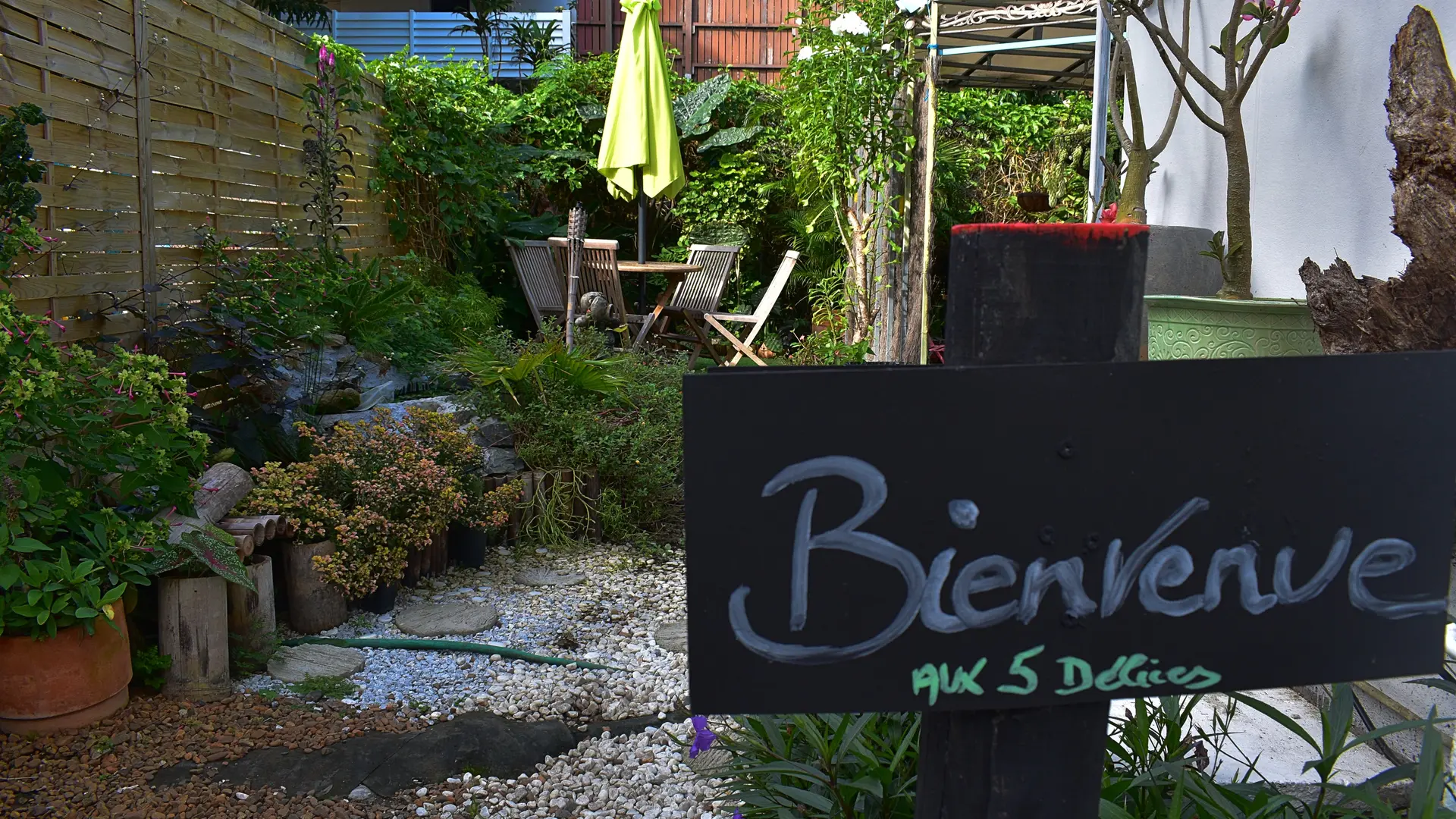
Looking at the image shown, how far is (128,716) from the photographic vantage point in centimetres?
273

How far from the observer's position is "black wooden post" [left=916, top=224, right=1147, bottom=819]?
3.03ft

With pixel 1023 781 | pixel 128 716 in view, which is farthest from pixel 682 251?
pixel 1023 781

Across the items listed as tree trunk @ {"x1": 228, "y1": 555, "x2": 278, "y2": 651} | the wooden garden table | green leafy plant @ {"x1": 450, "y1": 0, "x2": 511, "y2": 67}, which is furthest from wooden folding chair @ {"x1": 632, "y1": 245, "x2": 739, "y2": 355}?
green leafy plant @ {"x1": 450, "y1": 0, "x2": 511, "y2": 67}

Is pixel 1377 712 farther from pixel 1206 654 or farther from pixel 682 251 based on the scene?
pixel 682 251

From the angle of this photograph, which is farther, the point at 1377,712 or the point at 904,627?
the point at 1377,712

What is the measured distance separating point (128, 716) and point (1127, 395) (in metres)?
2.78

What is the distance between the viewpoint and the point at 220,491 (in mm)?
3340

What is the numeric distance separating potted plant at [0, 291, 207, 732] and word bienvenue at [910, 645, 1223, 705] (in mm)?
2399

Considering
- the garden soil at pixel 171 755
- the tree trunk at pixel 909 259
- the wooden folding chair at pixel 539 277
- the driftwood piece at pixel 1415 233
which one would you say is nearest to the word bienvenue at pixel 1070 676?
the driftwood piece at pixel 1415 233

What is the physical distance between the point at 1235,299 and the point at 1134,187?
924mm

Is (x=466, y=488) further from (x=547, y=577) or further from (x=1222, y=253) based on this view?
(x=1222, y=253)

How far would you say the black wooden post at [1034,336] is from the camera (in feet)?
3.03

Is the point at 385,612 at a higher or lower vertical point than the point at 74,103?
lower

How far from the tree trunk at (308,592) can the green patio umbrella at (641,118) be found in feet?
15.5
